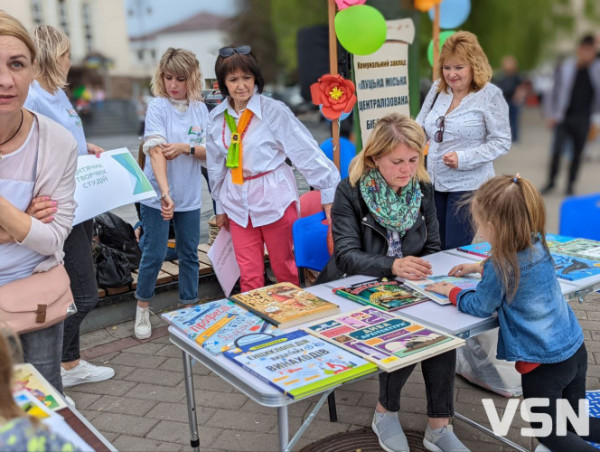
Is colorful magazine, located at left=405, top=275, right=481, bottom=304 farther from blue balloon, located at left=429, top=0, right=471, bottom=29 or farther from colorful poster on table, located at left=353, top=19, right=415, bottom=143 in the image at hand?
blue balloon, located at left=429, top=0, right=471, bottom=29

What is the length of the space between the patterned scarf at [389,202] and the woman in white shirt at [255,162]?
61 centimetres

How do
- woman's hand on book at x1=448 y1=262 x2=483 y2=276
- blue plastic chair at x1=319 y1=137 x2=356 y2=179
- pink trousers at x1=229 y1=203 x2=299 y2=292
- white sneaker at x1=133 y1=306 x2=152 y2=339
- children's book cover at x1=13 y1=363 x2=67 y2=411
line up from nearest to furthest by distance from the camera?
children's book cover at x1=13 y1=363 x2=67 y2=411 → woman's hand on book at x1=448 y1=262 x2=483 y2=276 → pink trousers at x1=229 y1=203 x2=299 y2=292 → white sneaker at x1=133 y1=306 x2=152 y2=339 → blue plastic chair at x1=319 y1=137 x2=356 y2=179

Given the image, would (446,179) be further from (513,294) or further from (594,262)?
(513,294)

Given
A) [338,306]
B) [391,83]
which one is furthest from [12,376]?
[391,83]

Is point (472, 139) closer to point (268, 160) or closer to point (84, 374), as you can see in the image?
point (268, 160)

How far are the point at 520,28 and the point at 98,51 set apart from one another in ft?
35.0

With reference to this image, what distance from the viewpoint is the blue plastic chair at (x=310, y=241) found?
10.9ft

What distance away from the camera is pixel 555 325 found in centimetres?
216

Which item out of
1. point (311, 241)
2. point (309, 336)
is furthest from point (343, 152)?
point (309, 336)

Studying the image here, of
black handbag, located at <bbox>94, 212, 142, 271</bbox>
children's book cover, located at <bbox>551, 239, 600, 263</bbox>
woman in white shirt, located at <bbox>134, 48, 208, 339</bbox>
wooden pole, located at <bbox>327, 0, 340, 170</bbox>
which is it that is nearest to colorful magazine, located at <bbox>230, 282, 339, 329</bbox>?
children's book cover, located at <bbox>551, 239, 600, 263</bbox>

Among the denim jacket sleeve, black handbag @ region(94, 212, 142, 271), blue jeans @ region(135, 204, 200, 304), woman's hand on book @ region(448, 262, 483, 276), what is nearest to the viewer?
the denim jacket sleeve

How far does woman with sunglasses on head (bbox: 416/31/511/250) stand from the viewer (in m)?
3.49

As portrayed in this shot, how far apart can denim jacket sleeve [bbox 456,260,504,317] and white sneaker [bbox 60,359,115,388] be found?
2.15m

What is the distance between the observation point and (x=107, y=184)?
3.22 meters
